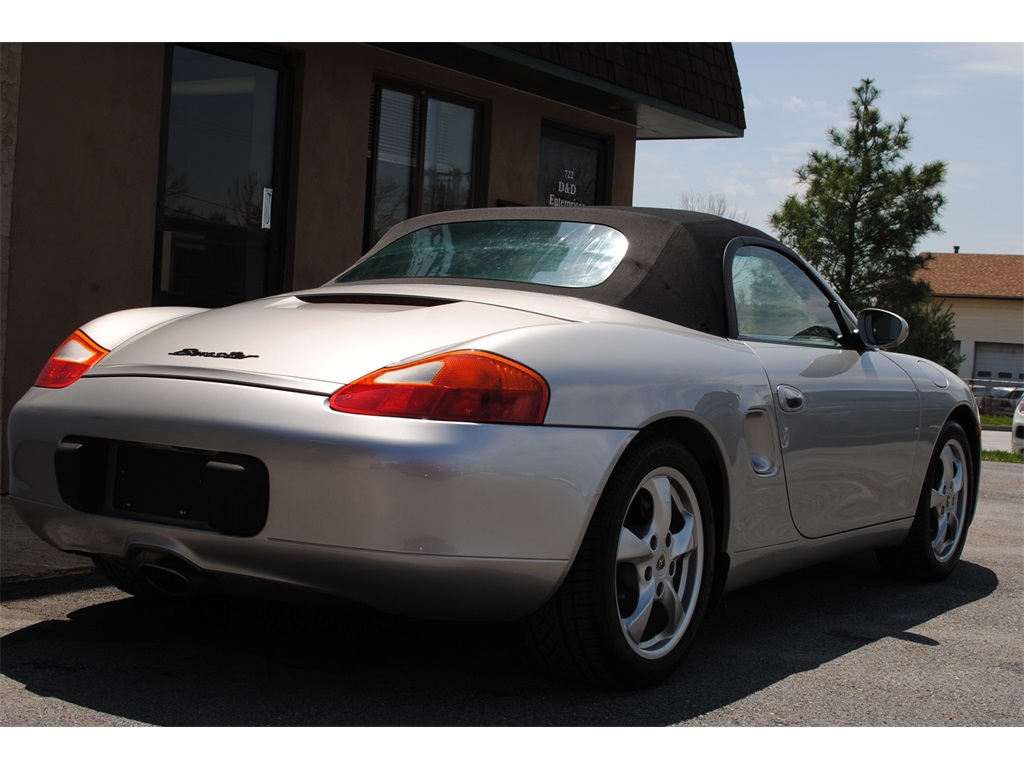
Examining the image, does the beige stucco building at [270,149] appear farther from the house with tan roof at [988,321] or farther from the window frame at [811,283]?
the house with tan roof at [988,321]

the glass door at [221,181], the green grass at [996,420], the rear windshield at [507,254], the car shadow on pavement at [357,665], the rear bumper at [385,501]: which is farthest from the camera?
the green grass at [996,420]

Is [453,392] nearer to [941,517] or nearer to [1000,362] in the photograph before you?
[941,517]

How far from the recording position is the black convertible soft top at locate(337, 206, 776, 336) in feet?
12.5

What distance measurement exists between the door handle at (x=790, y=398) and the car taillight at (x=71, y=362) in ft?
6.88

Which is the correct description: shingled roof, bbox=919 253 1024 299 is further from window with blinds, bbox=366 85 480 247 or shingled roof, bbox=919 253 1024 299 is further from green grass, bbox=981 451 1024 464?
window with blinds, bbox=366 85 480 247

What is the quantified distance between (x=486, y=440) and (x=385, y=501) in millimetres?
279

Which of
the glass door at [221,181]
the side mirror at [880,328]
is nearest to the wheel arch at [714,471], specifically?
the side mirror at [880,328]

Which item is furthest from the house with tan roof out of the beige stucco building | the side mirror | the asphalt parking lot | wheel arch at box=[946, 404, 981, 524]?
the asphalt parking lot

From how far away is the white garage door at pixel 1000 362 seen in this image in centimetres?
6159

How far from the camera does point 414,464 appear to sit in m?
2.82

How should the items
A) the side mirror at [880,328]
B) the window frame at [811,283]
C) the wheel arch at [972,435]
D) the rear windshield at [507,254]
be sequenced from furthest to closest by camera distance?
the wheel arch at [972,435]
the side mirror at [880,328]
the window frame at [811,283]
the rear windshield at [507,254]

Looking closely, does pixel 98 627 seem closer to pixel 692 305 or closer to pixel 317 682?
pixel 317 682

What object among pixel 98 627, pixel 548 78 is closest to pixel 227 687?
pixel 98 627

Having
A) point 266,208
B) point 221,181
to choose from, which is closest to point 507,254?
point 221,181
